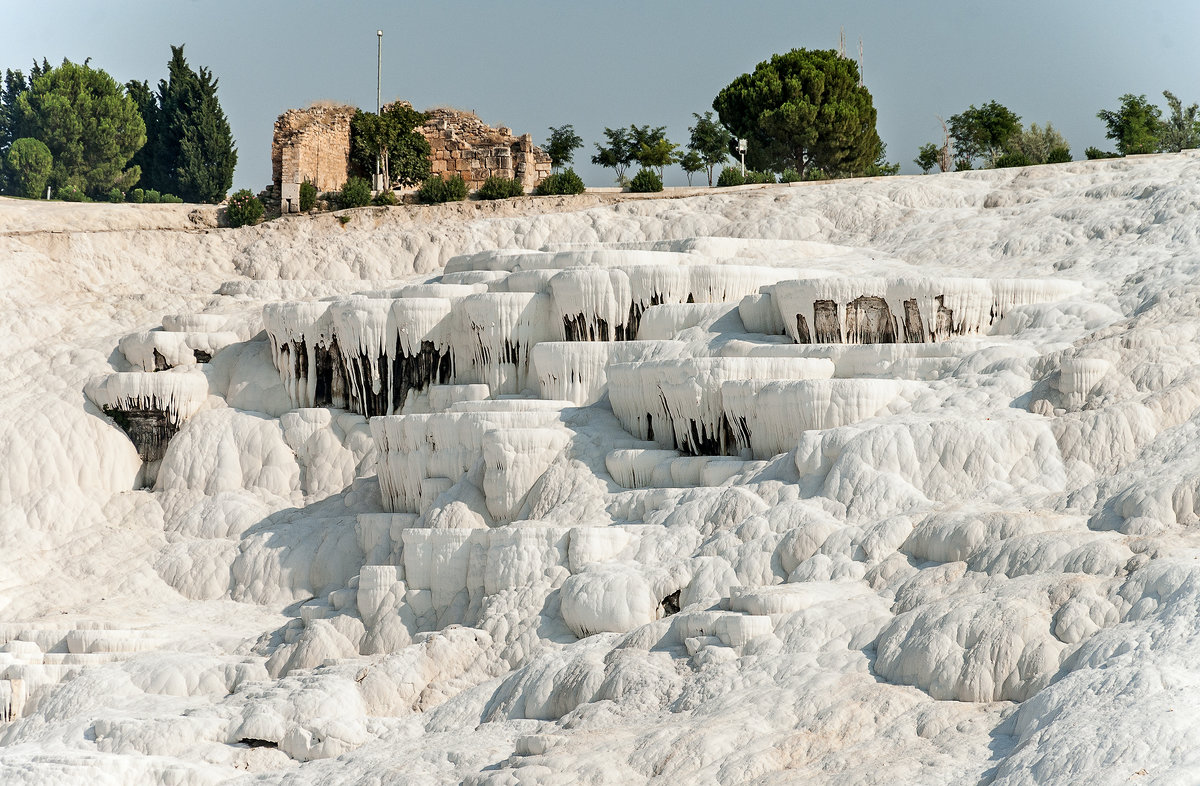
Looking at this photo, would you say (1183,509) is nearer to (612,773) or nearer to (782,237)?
(612,773)

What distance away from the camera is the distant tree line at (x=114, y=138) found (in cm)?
5256

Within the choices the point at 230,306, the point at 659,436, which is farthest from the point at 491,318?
the point at 230,306

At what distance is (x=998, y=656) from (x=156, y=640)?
1180cm

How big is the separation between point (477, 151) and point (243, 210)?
→ 305 inches

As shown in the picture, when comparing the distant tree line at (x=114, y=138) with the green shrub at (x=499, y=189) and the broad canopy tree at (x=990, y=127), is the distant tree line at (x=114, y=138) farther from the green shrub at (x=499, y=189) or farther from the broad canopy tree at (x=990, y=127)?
the broad canopy tree at (x=990, y=127)

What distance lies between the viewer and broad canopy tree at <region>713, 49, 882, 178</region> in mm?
44875

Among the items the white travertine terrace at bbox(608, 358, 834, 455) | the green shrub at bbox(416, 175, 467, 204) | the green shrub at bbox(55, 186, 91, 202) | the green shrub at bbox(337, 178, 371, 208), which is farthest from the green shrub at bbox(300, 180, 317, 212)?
the white travertine terrace at bbox(608, 358, 834, 455)

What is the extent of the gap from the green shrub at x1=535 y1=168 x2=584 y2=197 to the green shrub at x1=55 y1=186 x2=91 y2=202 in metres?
20.1

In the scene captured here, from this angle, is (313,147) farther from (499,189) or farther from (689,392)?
(689,392)

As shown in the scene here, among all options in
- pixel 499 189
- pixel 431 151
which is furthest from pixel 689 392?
pixel 431 151

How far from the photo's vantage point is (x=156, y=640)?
63.4 ft

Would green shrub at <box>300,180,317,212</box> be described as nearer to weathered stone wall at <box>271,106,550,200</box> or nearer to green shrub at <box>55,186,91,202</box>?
weathered stone wall at <box>271,106,550,200</box>

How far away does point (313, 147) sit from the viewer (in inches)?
1518

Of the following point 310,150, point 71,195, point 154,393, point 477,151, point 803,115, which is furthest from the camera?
point 71,195
